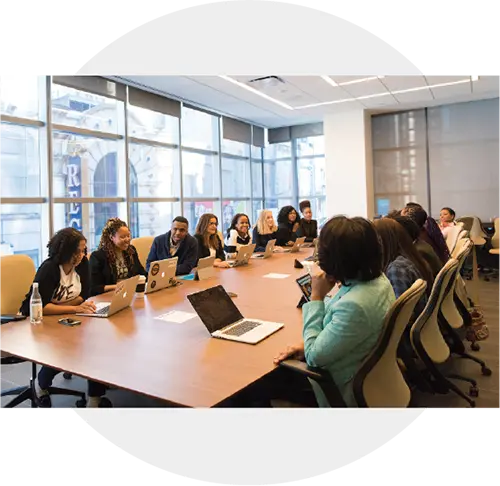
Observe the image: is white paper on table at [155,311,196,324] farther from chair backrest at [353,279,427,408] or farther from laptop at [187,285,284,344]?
chair backrest at [353,279,427,408]

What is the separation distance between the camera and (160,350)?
1979mm

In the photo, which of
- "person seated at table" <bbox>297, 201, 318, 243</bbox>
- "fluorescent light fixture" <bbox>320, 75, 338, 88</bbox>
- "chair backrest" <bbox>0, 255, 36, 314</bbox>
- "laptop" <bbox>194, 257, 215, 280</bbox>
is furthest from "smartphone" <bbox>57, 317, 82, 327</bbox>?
"fluorescent light fixture" <bbox>320, 75, 338, 88</bbox>

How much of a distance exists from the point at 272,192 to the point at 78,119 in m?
5.05

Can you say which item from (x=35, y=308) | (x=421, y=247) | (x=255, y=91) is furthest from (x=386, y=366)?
(x=255, y=91)

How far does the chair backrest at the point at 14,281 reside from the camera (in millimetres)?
2805

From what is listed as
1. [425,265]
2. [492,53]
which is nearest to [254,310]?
[425,265]

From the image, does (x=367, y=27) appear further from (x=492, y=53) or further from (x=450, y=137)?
(x=450, y=137)

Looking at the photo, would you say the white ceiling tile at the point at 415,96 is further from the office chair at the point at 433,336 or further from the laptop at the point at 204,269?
the office chair at the point at 433,336

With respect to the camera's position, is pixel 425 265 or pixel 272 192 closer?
pixel 425 265

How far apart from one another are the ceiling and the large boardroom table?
Answer: 4120 mm

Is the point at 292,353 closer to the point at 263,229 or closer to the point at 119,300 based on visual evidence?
the point at 119,300

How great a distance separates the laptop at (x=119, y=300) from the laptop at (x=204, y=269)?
0.99m

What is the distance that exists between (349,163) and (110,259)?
236 inches

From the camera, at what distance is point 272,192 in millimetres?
9953
